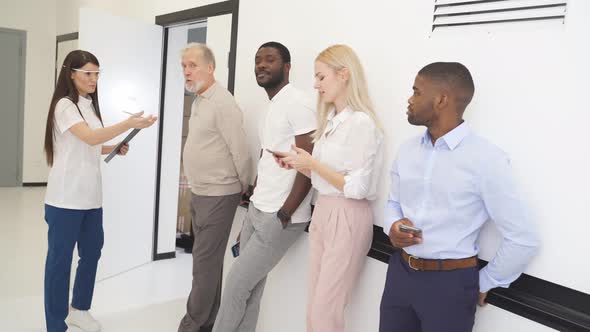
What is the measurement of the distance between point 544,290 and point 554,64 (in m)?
0.74

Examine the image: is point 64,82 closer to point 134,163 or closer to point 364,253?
point 134,163

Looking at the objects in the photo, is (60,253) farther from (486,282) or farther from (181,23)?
(486,282)

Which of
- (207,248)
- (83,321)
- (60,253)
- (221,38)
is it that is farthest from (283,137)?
(221,38)

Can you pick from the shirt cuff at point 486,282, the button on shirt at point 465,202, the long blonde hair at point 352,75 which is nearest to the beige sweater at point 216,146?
the long blonde hair at point 352,75

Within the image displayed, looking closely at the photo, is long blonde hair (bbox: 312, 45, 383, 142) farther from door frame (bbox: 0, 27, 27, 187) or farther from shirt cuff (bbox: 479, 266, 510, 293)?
door frame (bbox: 0, 27, 27, 187)

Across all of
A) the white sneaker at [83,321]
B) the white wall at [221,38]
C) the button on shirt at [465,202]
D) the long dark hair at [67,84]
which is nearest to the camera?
the button on shirt at [465,202]

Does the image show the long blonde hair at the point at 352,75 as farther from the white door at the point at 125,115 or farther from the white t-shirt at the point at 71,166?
the white door at the point at 125,115

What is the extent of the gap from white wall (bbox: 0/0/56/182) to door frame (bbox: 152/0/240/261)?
14.5 ft

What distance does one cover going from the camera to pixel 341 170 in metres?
2.04

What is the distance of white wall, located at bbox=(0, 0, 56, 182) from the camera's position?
739 cm

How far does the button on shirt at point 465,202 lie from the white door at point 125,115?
9.20 feet

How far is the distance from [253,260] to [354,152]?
82 centimetres

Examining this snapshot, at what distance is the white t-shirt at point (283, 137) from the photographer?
2.36 meters

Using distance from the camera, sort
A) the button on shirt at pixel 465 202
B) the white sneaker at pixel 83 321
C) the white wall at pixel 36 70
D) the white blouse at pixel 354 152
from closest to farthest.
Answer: the button on shirt at pixel 465 202, the white blouse at pixel 354 152, the white sneaker at pixel 83 321, the white wall at pixel 36 70
